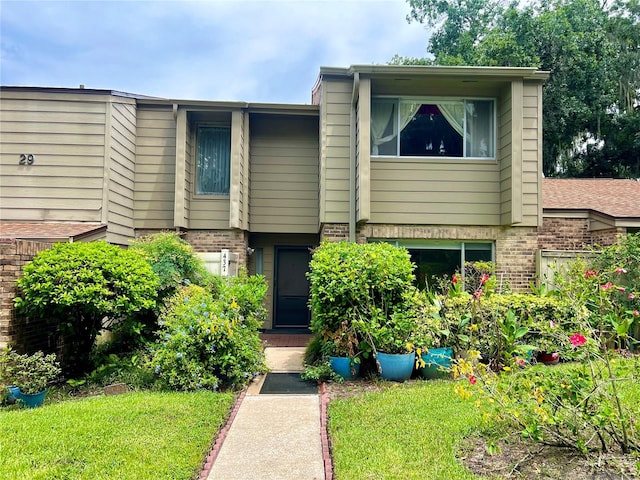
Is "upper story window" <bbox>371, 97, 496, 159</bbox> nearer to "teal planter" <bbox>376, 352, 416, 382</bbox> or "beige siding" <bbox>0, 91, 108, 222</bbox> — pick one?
"teal planter" <bbox>376, 352, 416, 382</bbox>

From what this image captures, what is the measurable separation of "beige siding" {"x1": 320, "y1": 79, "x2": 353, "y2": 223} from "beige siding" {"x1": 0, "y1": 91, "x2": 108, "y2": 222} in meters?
4.39

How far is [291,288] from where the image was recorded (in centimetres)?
985

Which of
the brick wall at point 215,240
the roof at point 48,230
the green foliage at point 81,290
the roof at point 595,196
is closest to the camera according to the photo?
the green foliage at point 81,290

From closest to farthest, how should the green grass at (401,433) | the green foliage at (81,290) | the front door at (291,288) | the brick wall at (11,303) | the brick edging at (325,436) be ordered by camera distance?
the green grass at (401,433) < the brick edging at (325,436) < the brick wall at (11,303) < the green foliage at (81,290) < the front door at (291,288)

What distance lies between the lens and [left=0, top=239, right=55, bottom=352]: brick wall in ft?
15.9

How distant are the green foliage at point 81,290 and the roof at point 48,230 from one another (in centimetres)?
118

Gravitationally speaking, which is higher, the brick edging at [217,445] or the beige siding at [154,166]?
the beige siding at [154,166]

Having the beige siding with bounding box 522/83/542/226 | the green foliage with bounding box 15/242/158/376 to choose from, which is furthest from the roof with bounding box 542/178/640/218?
the green foliage with bounding box 15/242/158/376

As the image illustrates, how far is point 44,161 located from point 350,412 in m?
7.53

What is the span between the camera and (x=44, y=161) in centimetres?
772

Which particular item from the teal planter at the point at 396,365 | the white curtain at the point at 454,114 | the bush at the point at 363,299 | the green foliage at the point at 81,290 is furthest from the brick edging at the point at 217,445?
the white curtain at the point at 454,114

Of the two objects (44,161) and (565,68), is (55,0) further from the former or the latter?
(565,68)

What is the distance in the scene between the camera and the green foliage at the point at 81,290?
4.97 m

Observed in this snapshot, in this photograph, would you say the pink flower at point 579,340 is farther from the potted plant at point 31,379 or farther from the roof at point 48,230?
the roof at point 48,230
